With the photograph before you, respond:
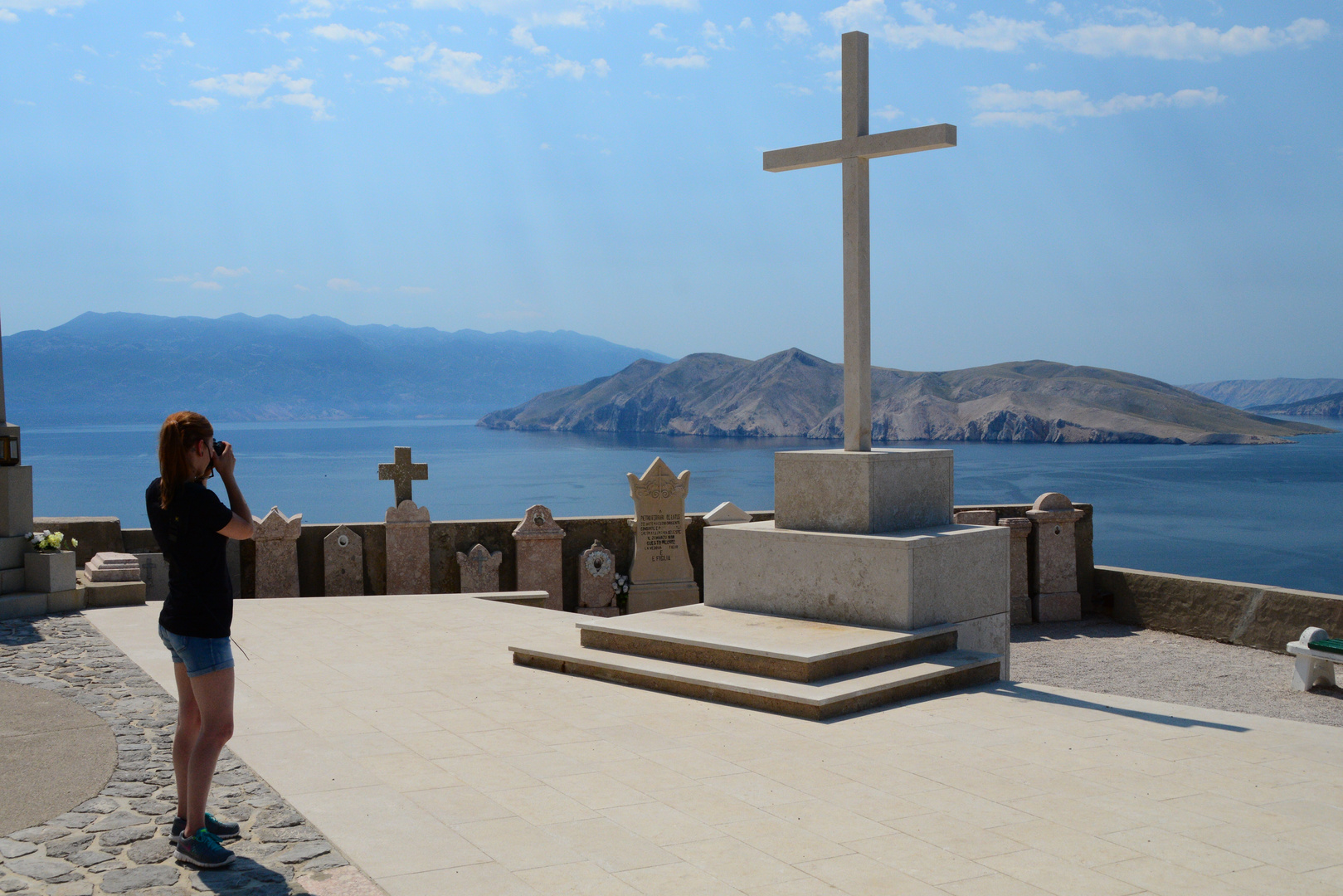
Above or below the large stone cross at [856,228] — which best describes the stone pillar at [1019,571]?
below

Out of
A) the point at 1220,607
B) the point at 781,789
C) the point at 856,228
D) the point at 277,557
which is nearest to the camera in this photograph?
→ the point at 781,789

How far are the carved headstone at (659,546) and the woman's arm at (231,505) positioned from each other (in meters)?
8.97

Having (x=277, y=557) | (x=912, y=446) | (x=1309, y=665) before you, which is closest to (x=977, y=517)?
(x=1309, y=665)

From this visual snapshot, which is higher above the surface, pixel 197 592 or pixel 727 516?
pixel 197 592

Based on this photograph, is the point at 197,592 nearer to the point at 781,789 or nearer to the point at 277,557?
the point at 781,789

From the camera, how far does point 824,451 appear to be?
6934 millimetres

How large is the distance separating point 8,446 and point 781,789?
27.8 feet

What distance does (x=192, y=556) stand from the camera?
11.0 feet

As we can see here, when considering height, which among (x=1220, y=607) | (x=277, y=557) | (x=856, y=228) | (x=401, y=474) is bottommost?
(x=1220, y=607)

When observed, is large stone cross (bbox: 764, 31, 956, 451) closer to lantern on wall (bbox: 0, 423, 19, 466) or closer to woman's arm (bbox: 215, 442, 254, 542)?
woman's arm (bbox: 215, 442, 254, 542)

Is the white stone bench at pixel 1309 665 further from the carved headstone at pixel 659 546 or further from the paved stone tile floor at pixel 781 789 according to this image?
the carved headstone at pixel 659 546

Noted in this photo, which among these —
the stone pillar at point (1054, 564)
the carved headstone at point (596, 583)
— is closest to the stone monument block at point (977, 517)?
the stone pillar at point (1054, 564)

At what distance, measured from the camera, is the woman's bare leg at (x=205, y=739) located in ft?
11.0

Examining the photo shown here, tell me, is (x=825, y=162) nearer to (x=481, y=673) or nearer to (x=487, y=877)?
(x=481, y=673)
